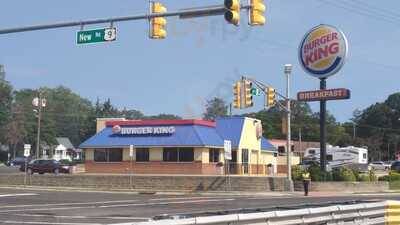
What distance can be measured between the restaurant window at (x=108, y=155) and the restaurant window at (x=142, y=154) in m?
1.80

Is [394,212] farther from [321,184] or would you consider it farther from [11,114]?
[11,114]

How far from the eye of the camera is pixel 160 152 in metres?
55.4

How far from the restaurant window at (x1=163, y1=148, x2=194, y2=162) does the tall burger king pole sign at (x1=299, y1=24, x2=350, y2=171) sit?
1092 centimetres

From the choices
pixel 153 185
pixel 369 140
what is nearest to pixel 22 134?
pixel 369 140

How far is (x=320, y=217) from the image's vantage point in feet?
48.2

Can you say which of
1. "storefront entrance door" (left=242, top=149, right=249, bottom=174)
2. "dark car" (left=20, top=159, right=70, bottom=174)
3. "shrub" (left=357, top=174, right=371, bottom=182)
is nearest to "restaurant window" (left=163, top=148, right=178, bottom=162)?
"storefront entrance door" (left=242, top=149, right=249, bottom=174)

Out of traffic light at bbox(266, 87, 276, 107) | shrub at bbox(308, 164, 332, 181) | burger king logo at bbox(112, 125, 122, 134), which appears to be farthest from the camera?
burger king logo at bbox(112, 125, 122, 134)

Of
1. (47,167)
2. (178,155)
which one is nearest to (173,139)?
(178,155)

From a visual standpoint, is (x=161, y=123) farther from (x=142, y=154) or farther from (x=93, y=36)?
(x=93, y=36)

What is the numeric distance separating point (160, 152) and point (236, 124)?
27.5 ft

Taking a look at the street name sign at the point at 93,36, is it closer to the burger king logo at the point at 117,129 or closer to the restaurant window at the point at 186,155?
the restaurant window at the point at 186,155

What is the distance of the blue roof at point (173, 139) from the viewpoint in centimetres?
5416

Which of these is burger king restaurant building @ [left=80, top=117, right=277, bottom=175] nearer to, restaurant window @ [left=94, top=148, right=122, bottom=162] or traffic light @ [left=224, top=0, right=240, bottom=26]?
restaurant window @ [left=94, top=148, right=122, bottom=162]

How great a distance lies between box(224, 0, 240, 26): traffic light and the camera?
799 inches
